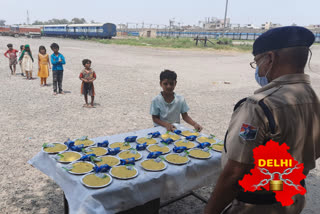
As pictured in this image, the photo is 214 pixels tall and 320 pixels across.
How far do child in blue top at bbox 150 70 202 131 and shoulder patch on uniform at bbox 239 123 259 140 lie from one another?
187cm

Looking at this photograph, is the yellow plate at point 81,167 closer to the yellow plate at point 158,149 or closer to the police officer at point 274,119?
the yellow plate at point 158,149

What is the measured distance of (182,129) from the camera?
3.15 m

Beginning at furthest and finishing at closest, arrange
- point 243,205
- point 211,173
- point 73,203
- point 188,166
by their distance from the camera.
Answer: point 211,173, point 188,166, point 73,203, point 243,205

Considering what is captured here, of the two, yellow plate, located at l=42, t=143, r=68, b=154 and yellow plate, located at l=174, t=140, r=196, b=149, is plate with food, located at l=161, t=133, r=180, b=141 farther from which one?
yellow plate, located at l=42, t=143, r=68, b=154

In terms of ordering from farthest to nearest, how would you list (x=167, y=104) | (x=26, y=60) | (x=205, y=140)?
(x=26, y=60) < (x=167, y=104) < (x=205, y=140)

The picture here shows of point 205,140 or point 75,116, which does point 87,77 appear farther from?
point 205,140

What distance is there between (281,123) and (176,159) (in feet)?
3.74

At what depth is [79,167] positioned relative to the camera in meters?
2.07

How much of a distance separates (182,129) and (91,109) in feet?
14.7

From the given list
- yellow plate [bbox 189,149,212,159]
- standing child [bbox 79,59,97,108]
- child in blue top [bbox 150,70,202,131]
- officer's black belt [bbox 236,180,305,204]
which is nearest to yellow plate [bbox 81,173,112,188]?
yellow plate [bbox 189,149,212,159]

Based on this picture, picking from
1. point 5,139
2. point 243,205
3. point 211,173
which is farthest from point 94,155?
point 5,139

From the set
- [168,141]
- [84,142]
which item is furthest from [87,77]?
[168,141]

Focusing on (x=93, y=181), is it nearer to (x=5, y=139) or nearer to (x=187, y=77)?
(x=5, y=139)

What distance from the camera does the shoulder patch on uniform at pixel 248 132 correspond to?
4.28 feet
